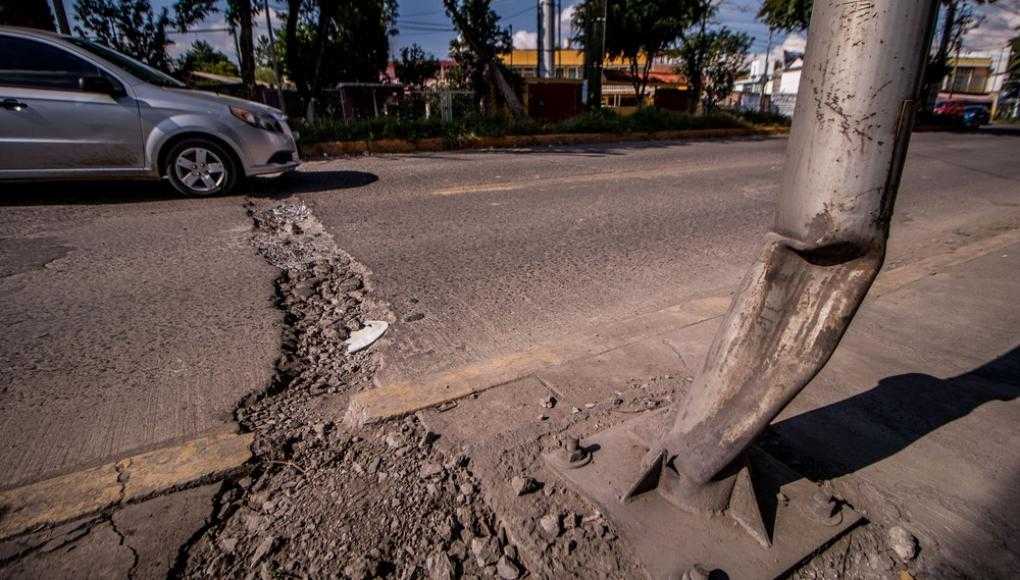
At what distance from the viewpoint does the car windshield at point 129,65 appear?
5176 millimetres

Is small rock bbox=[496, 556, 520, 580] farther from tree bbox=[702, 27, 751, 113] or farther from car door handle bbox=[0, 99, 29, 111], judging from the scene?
tree bbox=[702, 27, 751, 113]

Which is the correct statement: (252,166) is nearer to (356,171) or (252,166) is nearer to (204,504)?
(356,171)

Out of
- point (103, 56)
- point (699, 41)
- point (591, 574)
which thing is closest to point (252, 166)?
point (103, 56)

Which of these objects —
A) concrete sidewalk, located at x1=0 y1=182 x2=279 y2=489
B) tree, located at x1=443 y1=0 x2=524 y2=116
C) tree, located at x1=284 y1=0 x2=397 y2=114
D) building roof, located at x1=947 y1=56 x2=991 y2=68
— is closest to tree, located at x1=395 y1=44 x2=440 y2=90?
tree, located at x1=284 y1=0 x2=397 y2=114

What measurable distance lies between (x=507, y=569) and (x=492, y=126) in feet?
38.5

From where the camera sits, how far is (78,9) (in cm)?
1606

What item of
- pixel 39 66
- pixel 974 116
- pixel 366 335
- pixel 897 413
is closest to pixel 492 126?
pixel 39 66

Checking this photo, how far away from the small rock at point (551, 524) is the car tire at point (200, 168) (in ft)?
17.8

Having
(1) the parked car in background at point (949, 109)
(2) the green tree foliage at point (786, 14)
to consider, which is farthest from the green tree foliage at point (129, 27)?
(1) the parked car in background at point (949, 109)

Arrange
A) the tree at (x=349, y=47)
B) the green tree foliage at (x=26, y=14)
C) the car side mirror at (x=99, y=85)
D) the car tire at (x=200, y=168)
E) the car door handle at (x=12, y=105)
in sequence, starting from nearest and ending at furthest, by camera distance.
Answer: the car door handle at (x=12, y=105) → the car side mirror at (x=99, y=85) → the car tire at (x=200, y=168) → the green tree foliage at (x=26, y=14) → the tree at (x=349, y=47)

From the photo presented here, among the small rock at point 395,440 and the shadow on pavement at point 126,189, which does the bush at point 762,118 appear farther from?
the small rock at point 395,440

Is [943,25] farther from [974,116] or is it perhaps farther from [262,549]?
[262,549]

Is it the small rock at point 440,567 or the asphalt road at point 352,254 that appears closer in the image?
the small rock at point 440,567

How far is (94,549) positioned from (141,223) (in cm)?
402
